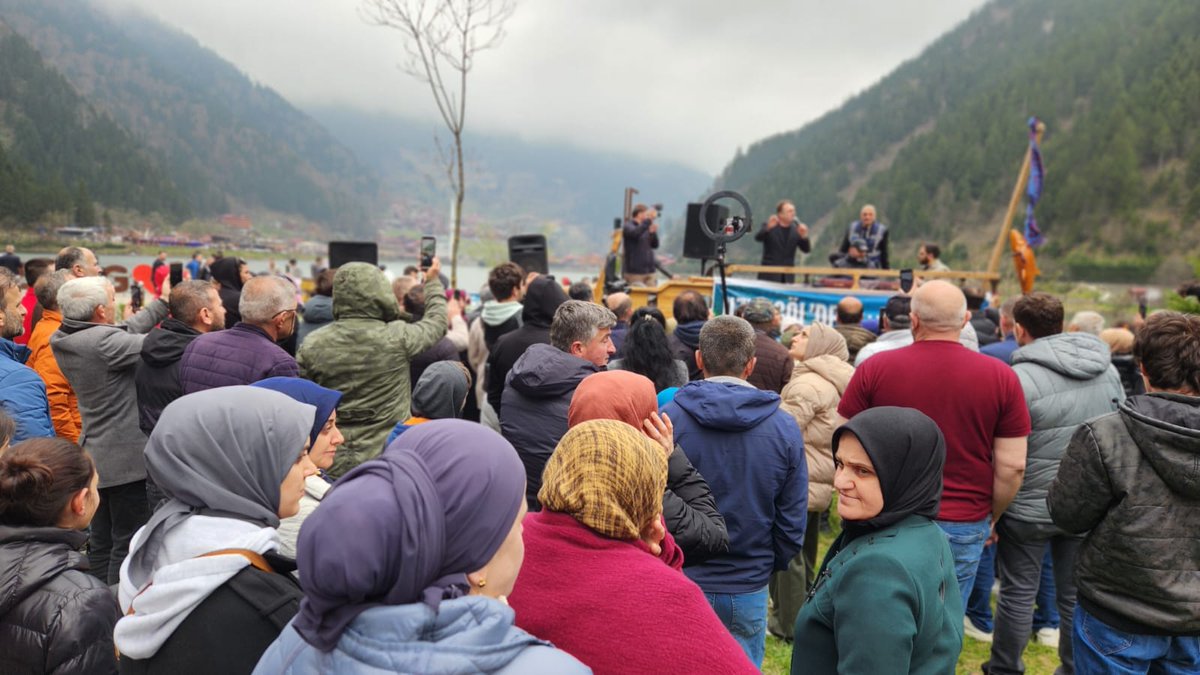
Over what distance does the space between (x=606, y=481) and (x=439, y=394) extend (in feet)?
7.17

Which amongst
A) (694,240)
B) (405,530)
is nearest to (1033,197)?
(694,240)

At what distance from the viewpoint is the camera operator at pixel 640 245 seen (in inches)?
414

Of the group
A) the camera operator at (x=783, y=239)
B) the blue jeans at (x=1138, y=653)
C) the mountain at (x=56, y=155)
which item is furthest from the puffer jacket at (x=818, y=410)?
the mountain at (x=56, y=155)

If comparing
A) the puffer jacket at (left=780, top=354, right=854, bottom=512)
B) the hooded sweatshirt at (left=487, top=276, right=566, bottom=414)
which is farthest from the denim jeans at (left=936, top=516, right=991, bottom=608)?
the hooded sweatshirt at (left=487, top=276, right=566, bottom=414)

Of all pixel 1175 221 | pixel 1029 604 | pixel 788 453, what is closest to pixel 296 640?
pixel 788 453

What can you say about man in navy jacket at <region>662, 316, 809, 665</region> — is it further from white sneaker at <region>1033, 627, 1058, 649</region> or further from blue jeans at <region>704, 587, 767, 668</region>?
white sneaker at <region>1033, 627, 1058, 649</region>

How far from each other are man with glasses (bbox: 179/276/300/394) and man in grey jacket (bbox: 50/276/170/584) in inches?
23.0

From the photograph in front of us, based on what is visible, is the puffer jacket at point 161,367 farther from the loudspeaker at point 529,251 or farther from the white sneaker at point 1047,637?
the loudspeaker at point 529,251

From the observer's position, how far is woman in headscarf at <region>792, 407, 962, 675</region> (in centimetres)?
174

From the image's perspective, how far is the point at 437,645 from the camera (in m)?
1.07

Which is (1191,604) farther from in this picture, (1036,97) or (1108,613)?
(1036,97)

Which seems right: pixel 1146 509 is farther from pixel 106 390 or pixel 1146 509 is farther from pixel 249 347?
pixel 106 390

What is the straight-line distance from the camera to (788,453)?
272 centimetres

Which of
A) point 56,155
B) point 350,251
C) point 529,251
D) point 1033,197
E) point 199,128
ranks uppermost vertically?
point 199,128
